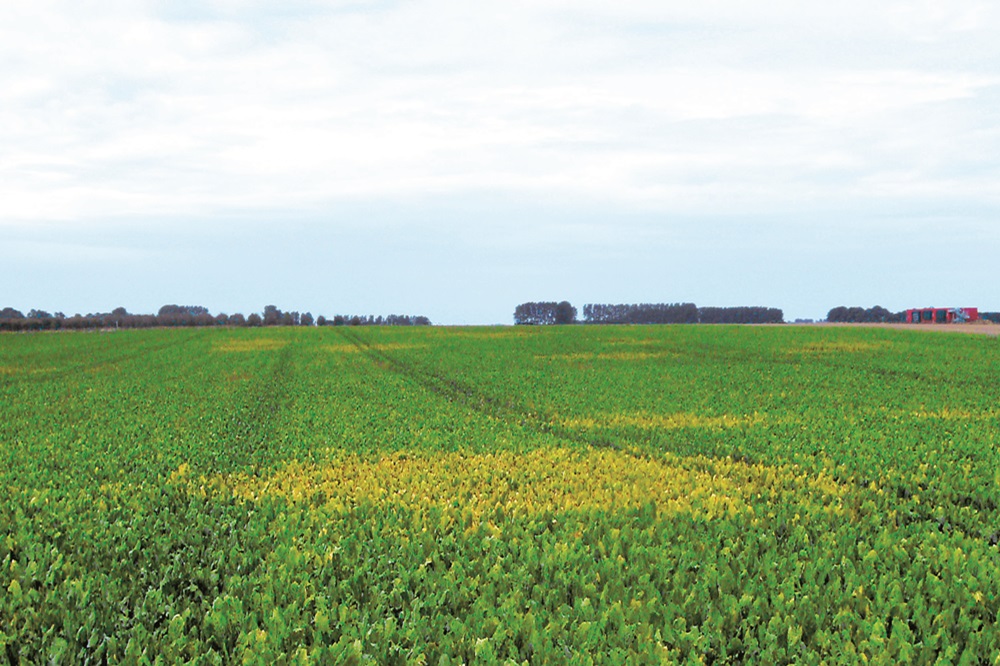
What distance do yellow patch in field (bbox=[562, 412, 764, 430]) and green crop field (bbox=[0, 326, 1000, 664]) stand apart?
16 cm

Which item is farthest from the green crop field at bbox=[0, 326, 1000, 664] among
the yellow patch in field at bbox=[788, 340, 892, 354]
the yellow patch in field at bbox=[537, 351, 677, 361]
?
the yellow patch in field at bbox=[788, 340, 892, 354]

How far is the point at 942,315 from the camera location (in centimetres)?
11306

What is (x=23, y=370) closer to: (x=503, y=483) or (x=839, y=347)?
(x=503, y=483)

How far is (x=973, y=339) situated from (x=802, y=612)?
58387 mm

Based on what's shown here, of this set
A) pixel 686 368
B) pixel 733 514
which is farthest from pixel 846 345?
pixel 733 514

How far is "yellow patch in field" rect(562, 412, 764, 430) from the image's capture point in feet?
58.4

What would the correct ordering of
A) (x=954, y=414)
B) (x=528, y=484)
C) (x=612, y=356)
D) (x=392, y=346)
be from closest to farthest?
(x=528, y=484)
(x=954, y=414)
(x=612, y=356)
(x=392, y=346)

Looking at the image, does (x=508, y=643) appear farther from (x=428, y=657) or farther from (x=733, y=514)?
(x=733, y=514)

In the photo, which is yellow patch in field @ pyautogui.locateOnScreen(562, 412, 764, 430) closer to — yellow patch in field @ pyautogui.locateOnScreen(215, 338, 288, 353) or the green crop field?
the green crop field

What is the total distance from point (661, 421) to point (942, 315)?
11413 centimetres

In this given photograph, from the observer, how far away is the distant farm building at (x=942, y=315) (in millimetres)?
105562

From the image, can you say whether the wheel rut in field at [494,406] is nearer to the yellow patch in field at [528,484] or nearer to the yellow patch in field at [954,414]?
the yellow patch in field at [528,484]

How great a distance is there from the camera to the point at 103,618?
23.1 ft

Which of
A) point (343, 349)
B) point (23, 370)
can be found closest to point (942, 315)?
point (343, 349)
